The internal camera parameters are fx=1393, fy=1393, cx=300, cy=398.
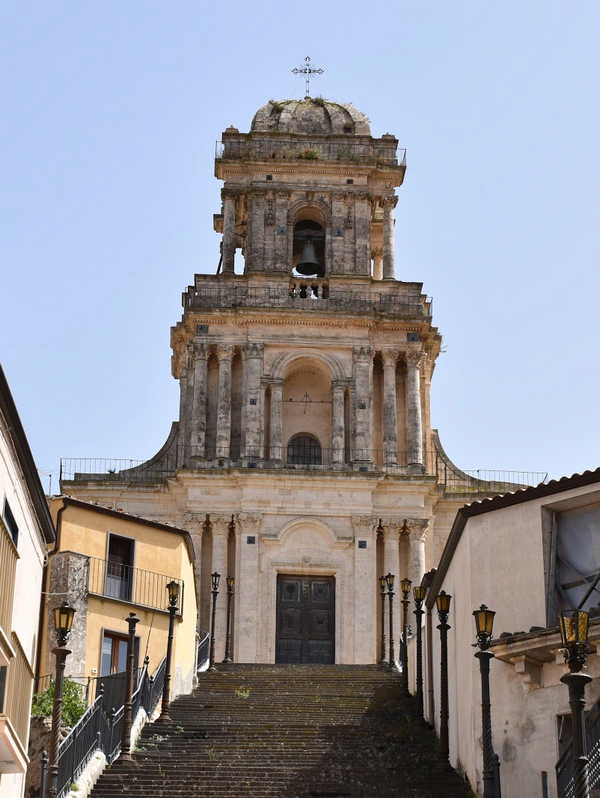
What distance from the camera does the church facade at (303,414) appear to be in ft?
153

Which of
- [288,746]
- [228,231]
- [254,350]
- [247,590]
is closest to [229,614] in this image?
[247,590]

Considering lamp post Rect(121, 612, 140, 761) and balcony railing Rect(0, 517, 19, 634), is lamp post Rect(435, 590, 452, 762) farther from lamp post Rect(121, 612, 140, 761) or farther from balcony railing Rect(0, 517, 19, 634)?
balcony railing Rect(0, 517, 19, 634)

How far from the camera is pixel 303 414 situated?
→ 166ft

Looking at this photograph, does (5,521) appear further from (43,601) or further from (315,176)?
(315,176)

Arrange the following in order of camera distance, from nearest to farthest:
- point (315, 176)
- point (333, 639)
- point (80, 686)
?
point (80, 686), point (333, 639), point (315, 176)

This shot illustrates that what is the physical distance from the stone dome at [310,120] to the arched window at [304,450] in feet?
40.1

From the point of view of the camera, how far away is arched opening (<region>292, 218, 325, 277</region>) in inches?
2108

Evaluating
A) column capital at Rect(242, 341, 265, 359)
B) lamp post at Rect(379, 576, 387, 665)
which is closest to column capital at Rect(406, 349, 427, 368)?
column capital at Rect(242, 341, 265, 359)

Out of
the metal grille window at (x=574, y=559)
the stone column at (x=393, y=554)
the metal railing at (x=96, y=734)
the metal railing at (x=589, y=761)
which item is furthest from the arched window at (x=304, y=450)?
the metal railing at (x=589, y=761)

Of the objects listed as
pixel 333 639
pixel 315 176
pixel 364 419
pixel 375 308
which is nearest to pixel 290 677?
pixel 333 639

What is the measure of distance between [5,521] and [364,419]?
29.7 meters

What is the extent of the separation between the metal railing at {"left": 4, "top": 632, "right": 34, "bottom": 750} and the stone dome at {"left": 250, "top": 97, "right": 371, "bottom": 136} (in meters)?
35.3

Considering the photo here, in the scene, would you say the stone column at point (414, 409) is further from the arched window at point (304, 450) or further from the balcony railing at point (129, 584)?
the balcony railing at point (129, 584)

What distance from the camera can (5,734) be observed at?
18094 mm
